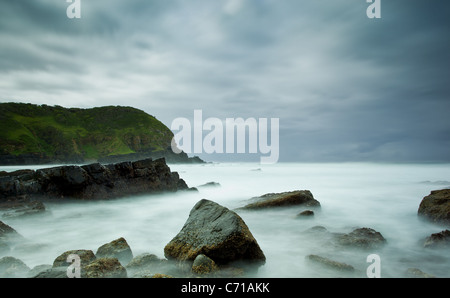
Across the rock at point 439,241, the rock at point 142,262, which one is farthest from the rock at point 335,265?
the rock at point 142,262

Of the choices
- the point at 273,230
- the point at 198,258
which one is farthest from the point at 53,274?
the point at 273,230

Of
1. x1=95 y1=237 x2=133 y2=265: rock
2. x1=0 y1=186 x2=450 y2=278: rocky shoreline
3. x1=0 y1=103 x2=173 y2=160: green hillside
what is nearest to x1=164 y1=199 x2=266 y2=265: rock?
x1=0 y1=186 x2=450 y2=278: rocky shoreline

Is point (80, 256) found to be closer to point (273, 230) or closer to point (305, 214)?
point (273, 230)

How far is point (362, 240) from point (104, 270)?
18.0 ft

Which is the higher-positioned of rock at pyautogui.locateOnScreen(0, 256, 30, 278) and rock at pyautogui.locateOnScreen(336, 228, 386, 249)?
rock at pyautogui.locateOnScreen(0, 256, 30, 278)

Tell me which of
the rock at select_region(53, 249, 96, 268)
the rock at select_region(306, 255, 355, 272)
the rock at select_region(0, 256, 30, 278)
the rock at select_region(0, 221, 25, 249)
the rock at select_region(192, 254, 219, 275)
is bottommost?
the rock at select_region(0, 221, 25, 249)

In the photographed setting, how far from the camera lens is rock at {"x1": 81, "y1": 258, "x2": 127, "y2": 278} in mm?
3422

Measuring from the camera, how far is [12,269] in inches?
160

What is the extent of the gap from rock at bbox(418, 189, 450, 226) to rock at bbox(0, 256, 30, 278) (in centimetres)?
1051

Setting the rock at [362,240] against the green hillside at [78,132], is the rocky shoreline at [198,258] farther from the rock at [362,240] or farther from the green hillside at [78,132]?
the green hillside at [78,132]

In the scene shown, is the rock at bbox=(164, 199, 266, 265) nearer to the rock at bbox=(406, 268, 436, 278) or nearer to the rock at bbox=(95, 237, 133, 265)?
the rock at bbox=(95, 237, 133, 265)

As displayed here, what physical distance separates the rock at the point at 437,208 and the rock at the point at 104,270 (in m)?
8.91

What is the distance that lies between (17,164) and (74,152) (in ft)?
54.8
